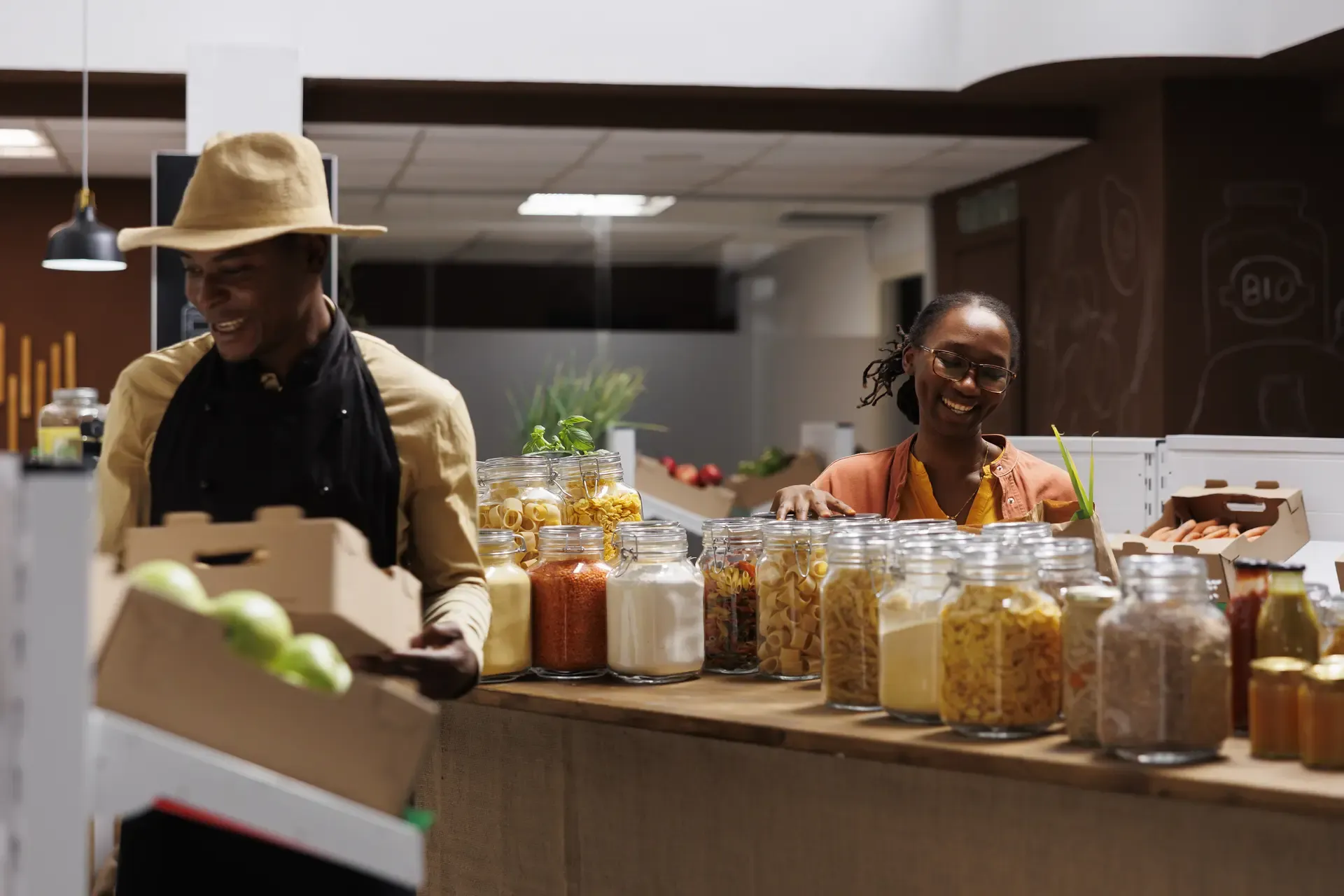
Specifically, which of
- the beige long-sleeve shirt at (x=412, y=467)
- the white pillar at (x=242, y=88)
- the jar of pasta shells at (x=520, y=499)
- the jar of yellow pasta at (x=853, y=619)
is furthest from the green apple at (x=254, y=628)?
the white pillar at (x=242, y=88)

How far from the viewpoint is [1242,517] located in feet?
8.88

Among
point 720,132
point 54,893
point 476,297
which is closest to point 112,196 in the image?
point 476,297

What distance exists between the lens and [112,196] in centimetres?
854

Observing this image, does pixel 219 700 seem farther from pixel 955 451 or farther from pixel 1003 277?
pixel 1003 277

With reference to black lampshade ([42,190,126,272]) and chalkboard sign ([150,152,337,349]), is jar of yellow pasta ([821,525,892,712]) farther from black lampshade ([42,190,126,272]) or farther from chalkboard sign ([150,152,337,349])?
black lampshade ([42,190,126,272])

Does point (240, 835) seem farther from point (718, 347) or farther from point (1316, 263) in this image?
point (718, 347)

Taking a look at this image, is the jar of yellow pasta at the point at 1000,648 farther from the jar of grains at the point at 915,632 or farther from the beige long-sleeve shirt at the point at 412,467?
the beige long-sleeve shirt at the point at 412,467

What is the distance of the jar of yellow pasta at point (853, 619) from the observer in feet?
6.61

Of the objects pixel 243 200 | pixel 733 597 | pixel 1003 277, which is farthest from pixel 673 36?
pixel 243 200

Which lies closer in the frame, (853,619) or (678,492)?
(853,619)

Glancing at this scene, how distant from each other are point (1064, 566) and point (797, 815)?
0.51 meters

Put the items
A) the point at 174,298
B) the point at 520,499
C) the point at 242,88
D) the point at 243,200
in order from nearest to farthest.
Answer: the point at 243,200 < the point at 520,499 < the point at 174,298 < the point at 242,88

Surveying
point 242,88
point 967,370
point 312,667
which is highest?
point 242,88

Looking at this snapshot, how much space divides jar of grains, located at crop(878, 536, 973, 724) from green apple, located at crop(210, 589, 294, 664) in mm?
876
